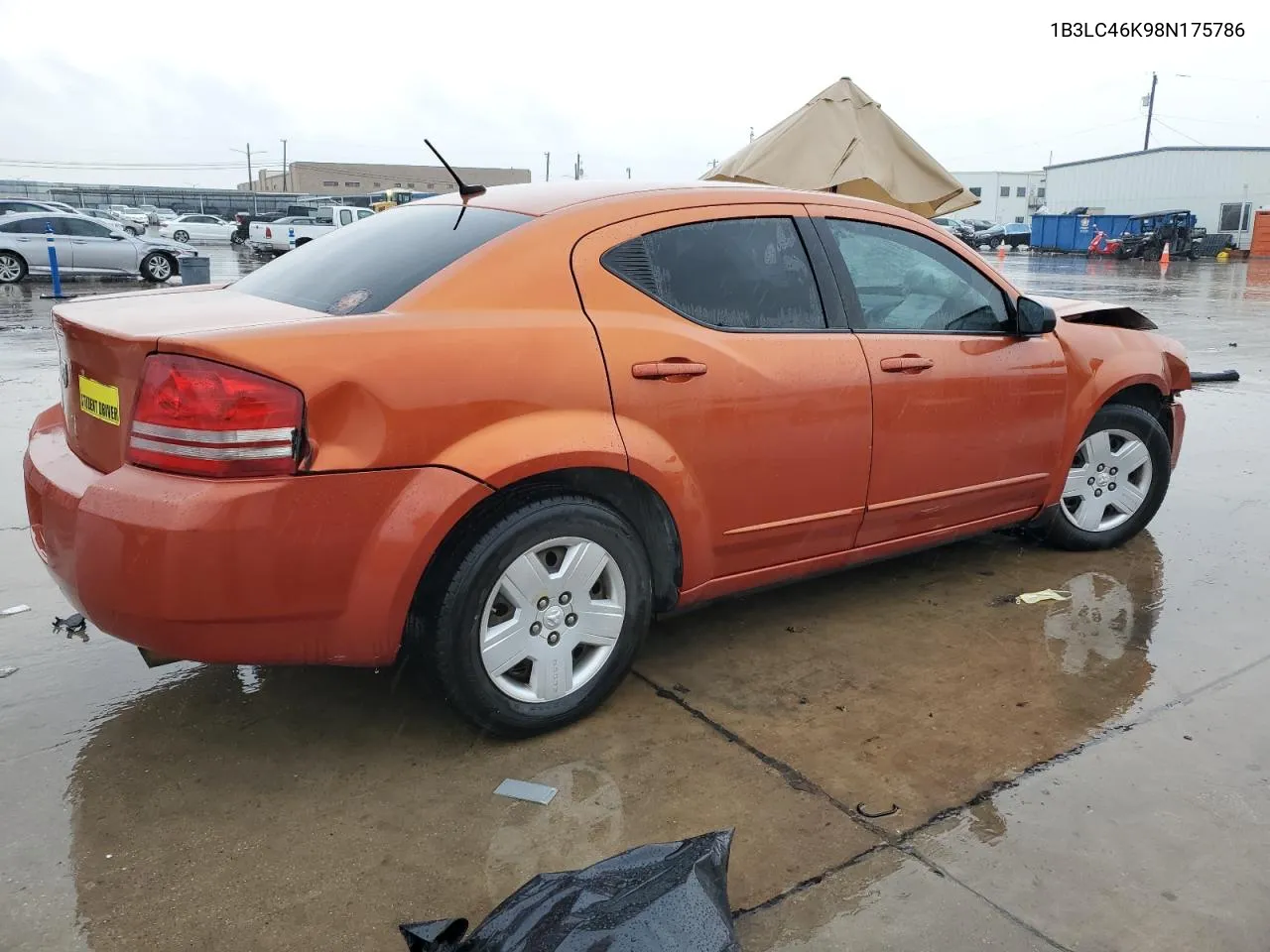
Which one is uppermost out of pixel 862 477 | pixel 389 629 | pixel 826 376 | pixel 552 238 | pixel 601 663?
pixel 552 238

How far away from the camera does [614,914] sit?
6.19 ft

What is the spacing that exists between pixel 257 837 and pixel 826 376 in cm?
218

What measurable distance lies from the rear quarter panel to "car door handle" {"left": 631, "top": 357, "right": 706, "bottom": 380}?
0.13 meters

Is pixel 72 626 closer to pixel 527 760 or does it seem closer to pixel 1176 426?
pixel 527 760

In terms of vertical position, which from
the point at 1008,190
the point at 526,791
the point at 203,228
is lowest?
the point at 526,791

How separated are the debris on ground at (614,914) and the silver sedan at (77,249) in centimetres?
1890

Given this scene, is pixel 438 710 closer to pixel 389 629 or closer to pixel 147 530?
pixel 389 629

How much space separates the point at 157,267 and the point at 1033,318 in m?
19.4

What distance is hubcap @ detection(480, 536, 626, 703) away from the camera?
2805mm

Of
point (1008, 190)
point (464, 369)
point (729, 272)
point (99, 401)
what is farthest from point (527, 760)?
point (1008, 190)

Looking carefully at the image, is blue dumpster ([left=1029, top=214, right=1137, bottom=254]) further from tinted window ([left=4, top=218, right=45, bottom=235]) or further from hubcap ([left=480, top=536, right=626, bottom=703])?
hubcap ([left=480, top=536, right=626, bottom=703])

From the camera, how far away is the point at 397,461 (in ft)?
8.42

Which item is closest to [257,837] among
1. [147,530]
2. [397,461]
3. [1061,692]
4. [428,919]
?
[428,919]

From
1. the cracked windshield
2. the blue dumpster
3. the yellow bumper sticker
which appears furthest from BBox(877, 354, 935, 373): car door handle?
the blue dumpster
